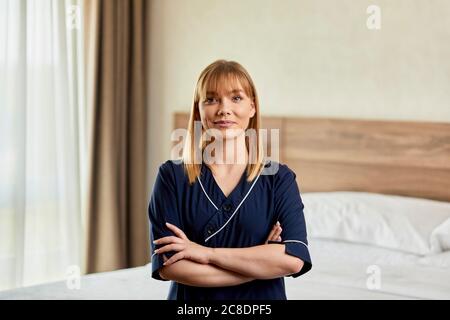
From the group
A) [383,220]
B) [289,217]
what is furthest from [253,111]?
[383,220]

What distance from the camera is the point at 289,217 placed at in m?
1.55

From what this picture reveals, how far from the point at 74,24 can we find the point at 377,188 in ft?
6.17

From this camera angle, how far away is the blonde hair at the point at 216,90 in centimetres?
Answer: 154

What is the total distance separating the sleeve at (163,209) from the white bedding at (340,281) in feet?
4.07

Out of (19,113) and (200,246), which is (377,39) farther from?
(200,246)

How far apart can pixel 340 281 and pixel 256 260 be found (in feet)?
5.26

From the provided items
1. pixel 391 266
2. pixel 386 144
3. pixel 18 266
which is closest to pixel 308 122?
pixel 386 144

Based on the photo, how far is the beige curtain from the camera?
14.1 ft

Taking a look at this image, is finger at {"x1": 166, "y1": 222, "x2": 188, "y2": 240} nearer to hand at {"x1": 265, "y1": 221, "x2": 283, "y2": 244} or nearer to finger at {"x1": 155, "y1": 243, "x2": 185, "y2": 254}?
finger at {"x1": 155, "y1": 243, "x2": 185, "y2": 254}

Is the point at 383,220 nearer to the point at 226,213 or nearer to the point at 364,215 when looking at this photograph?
the point at 364,215

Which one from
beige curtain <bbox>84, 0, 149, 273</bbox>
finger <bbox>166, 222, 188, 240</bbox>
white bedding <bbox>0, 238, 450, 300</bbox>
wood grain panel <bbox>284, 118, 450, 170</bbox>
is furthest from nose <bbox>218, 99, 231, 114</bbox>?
beige curtain <bbox>84, 0, 149, 273</bbox>

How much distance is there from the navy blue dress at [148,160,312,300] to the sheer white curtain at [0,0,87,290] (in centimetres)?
250

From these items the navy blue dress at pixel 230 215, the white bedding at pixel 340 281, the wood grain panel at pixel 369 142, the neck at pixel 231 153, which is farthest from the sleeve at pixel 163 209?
the wood grain panel at pixel 369 142

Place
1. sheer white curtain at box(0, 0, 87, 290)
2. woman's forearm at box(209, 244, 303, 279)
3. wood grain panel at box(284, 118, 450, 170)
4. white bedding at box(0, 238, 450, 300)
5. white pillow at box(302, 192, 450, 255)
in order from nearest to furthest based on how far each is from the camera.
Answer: woman's forearm at box(209, 244, 303, 279), white bedding at box(0, 238, 450, 300), white pillow at box(302, 192, 450, 255), wood grain panel at box(284, 118, 450, 170), sheer white curtain at box(0, 0, 87, 290)
